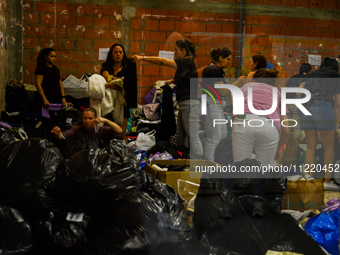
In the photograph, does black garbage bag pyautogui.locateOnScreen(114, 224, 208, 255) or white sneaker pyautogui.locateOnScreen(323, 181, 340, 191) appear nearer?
black garbage bag pyautogui.locateOnScreen(114, 224, 208, 255)

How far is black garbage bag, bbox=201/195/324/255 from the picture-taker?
5.53 ft

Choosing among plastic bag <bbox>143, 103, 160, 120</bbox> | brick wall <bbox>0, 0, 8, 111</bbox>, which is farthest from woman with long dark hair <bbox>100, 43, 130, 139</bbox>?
brick wall <bbox>0, 0, 8, 111</bbox>

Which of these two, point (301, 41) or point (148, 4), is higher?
point (148, 4)

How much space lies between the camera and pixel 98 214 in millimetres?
1607

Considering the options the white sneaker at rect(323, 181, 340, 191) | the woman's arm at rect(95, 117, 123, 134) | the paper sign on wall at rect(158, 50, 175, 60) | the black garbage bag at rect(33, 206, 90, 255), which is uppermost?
the paper sign on wall at rect(158, 50, 175, 60)

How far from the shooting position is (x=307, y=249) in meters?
1.65

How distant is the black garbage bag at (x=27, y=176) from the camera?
1541mm

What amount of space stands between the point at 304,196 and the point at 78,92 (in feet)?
6.13

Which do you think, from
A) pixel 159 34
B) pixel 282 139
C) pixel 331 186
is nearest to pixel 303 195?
pixel 331 186

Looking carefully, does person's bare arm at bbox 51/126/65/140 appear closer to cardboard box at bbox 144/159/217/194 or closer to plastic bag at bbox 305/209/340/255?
cardboard box at bbox 144/159/217/194

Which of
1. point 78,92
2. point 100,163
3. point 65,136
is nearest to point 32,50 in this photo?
point 78,92

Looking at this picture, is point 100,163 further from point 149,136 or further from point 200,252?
point 149,136

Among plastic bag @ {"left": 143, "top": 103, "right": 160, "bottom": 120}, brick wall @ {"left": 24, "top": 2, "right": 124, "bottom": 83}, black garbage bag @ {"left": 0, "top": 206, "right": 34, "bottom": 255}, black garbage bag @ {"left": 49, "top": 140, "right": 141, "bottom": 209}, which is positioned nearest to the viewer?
black garbage bag @ {"left": 0, "top": 206, "right": 34, "bottom": 255}

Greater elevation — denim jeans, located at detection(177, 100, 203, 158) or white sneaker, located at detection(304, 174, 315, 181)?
denim jeans, located at detection(177, 100, 203, 158)
